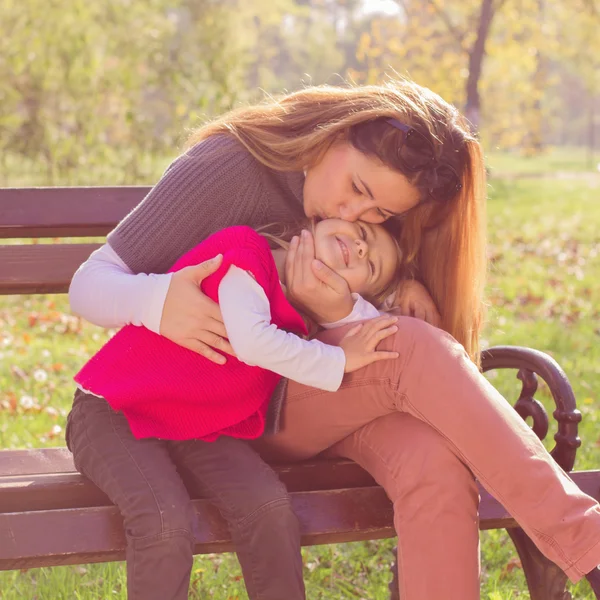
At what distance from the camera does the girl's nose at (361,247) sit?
7.41 feet

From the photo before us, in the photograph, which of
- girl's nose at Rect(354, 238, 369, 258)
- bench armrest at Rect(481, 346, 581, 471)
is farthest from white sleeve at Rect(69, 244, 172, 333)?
bench armrest at Rect(481, 346, 581, 471)

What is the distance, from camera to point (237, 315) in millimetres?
1988

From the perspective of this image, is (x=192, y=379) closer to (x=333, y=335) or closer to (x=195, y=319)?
(x=195, y=319)

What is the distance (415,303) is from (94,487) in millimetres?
936

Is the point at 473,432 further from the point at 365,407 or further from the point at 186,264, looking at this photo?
the point at 186,264

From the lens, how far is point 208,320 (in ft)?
6.74

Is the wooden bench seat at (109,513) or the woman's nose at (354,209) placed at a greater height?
the woman's nose at (354,209)

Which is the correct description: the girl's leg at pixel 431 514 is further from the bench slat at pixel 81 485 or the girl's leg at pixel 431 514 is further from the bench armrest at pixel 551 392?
the bench armrest at pixel 551 392

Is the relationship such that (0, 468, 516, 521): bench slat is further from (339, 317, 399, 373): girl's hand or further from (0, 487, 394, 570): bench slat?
(339, 317, 399, 373): girl's hand

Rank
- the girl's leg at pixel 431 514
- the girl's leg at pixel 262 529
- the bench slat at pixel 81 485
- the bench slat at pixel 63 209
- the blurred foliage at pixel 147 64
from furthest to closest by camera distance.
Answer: the blurred foliage at pixel 147 64
the bench slat at pixel 63 209
the bench slat at pixel 81 485
the girl's leg at pixel 262 529
the girl's leg at pixel 431 514

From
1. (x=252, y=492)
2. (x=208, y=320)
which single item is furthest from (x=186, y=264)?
(x=252, y=492)

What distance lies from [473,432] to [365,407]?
283 mm

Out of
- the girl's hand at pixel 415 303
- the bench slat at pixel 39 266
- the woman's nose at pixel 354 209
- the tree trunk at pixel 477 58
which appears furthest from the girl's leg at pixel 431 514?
the tree trunk at pixel 477 58

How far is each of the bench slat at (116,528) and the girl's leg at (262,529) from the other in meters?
0.05
